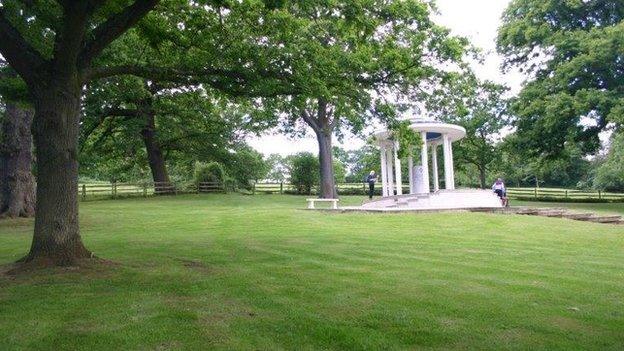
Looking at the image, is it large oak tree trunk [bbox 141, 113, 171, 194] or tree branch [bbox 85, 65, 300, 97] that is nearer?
tree branch [bbox 85, 65, 300, 97]

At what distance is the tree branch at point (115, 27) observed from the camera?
774 centimetres

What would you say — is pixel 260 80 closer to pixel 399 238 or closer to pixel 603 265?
pixel 399 238

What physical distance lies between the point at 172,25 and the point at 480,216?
38.3 feet

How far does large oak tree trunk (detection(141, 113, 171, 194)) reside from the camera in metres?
32.0

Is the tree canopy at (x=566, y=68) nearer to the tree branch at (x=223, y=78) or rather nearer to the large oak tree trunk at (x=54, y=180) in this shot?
the tree branch at (x=223, y=78)

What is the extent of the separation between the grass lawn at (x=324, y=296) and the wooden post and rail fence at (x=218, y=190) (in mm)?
20805

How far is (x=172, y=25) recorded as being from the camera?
411 inches

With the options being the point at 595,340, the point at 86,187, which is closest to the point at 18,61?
the point at 595,340

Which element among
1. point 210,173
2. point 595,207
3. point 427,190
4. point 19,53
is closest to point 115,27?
point 19,53

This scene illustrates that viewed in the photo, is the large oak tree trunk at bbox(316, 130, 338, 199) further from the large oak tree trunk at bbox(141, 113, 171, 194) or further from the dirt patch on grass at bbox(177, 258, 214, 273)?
the dirt patch on grass at bbox(177, 258, 214, 273)

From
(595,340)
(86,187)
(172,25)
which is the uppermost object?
(172,25)

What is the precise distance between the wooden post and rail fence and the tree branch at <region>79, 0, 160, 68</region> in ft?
79.4

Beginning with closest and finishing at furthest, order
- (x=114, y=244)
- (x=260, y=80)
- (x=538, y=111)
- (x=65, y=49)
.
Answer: (x=65, y=49)
(x=260, y=80)
(x=114, y=244)
(x=538, y=111)

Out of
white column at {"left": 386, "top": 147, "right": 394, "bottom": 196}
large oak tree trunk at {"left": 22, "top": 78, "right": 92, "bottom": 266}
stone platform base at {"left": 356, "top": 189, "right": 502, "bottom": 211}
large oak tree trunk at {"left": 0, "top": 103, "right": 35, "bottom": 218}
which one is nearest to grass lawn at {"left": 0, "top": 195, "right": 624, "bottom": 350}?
large oak tree trunk at {"left": 22, "top": 78, "right": 92, "bottom": 266}
